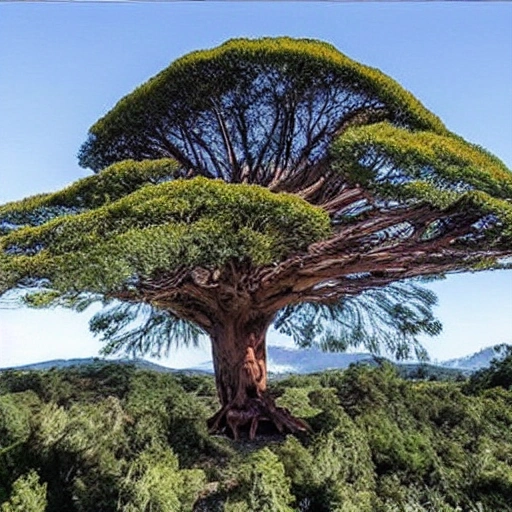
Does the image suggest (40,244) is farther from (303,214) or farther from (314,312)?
(314,312)

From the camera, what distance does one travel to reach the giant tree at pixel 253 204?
385cm

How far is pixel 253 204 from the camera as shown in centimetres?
389

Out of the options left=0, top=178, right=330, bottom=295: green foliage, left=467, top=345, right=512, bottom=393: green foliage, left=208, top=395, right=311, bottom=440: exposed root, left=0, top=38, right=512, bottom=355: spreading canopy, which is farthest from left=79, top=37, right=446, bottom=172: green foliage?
left=467, top=345, right=512, bottom=393: green foliage

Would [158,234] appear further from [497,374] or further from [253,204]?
[497,374]

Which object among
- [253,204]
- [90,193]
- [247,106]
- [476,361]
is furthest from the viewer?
[476,361]

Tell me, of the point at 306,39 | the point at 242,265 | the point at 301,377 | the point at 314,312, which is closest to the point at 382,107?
the point at 306,39

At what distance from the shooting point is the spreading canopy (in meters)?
3.84

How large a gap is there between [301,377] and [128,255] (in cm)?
647

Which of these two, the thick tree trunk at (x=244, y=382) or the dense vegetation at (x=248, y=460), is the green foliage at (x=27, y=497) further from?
the thick tree trunk at (x=244, y=382)

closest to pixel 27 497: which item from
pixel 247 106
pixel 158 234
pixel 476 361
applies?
pixel 158 234

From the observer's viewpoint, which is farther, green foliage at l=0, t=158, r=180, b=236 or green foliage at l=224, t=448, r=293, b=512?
green foliage at l=0, t=158, r=180, b=236

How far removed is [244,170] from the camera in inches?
219

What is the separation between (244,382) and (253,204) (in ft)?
7.52

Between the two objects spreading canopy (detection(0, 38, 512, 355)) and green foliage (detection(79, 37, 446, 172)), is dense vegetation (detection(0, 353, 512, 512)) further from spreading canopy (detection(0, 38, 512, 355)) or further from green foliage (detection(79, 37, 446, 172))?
green foliage (detection(79, 37, 446, 172))
